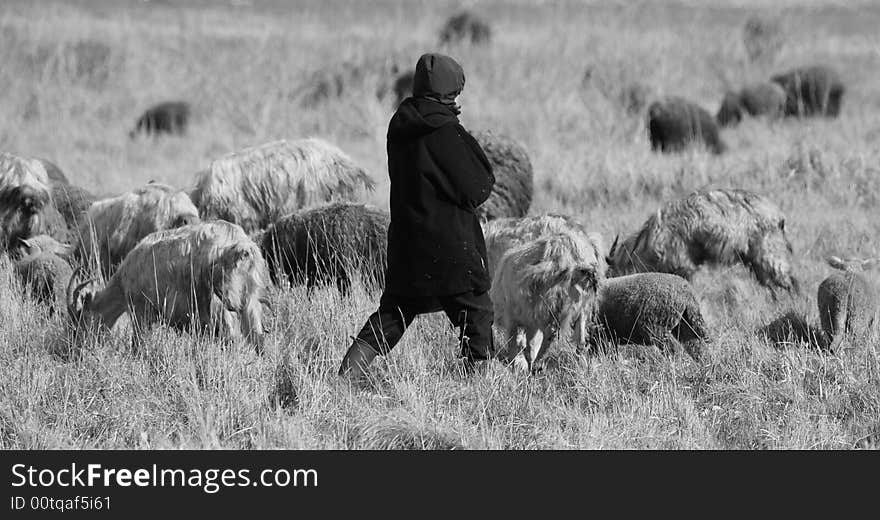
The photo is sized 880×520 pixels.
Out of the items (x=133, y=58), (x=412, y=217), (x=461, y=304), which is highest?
(x=412, y=217)

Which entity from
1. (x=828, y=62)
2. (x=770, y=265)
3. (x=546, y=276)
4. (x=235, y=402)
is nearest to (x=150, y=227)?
(x=235, y=402)

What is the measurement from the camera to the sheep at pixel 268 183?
9.66m

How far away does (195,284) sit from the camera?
6.85 meters

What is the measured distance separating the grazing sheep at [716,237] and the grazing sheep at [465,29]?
2435 centimetres

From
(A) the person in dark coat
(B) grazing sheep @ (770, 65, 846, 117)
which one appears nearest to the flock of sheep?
(A) the person in dark coat

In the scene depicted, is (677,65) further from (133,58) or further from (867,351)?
(867,351)

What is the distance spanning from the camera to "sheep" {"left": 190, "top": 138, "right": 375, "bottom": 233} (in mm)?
9664

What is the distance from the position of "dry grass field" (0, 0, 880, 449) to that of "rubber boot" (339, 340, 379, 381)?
0.10 meters

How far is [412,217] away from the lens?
6082 mm

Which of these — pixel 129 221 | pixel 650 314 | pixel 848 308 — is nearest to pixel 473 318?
pixel 650 314

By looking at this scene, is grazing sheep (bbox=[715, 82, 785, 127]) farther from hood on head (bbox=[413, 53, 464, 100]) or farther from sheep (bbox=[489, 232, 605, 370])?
hood on head (bbox=[413, 53, 464, 100])

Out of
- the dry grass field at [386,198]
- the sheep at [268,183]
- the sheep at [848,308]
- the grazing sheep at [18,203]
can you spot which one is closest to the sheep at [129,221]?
the dry grass field at [386,198]

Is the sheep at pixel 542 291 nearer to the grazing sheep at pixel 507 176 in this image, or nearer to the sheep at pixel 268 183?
the sheep at pixel 268 183

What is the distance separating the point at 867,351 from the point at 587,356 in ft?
5.32
